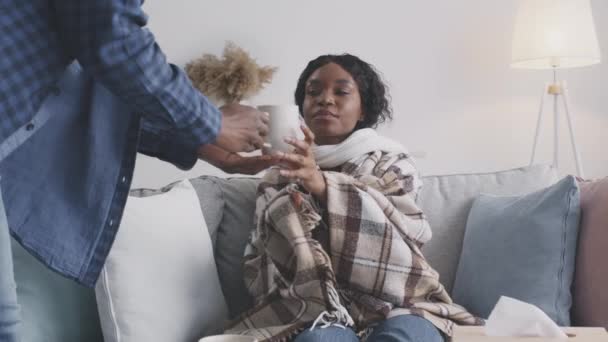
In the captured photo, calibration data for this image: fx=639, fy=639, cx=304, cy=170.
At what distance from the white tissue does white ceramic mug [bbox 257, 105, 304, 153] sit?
0.46 m

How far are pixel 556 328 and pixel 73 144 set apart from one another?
0.78 meters

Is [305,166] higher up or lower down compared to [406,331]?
higher up

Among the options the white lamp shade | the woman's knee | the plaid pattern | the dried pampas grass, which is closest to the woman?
the woman's knee

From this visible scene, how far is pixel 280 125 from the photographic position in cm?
110

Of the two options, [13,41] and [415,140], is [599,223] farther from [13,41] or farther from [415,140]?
[415,140]

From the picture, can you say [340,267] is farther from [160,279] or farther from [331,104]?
[331,104]

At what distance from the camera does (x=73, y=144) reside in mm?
821

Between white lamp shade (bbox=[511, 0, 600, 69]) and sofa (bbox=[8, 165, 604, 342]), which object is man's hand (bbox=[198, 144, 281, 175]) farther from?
white lamp shade (bbox=[511, 0, 600, 69])

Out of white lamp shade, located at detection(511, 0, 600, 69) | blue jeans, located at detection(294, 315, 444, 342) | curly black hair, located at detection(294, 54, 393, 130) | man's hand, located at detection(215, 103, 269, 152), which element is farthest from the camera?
white lamp shade, located at detection(511, 0, 600, 69)

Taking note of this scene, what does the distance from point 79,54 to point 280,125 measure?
1.43ft

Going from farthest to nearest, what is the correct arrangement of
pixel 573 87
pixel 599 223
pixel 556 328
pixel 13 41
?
pixel 573 87 < pixel 599 223 < pixel 556 328 < pixel 13 41

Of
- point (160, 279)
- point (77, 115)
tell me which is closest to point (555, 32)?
point (160, 279)

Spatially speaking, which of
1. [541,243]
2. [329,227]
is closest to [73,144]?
[329,227]

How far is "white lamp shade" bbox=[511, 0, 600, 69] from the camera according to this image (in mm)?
2305
